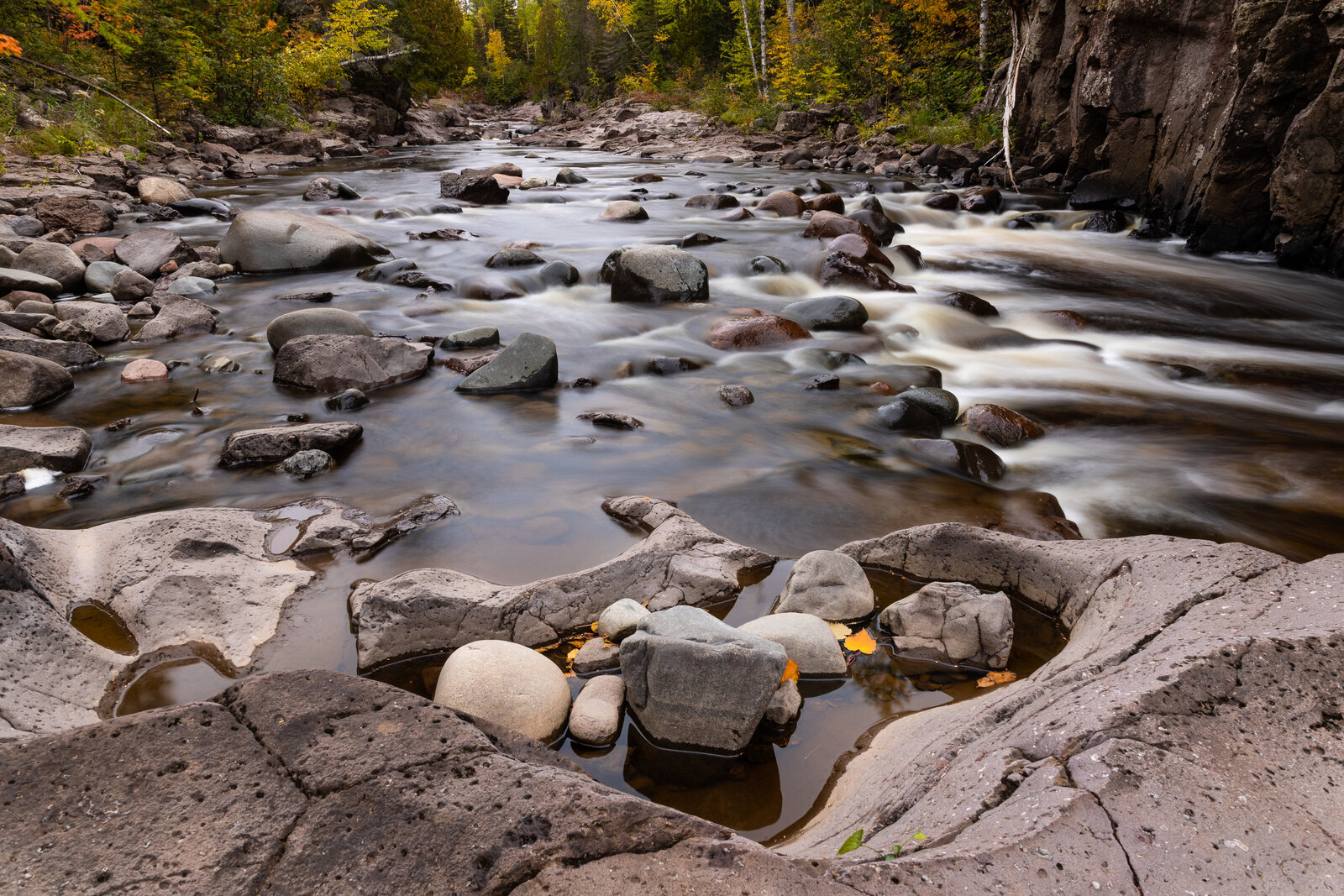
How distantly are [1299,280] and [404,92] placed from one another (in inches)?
1313

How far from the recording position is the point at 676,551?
323 cm

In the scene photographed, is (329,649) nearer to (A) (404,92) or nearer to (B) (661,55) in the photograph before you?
(A) (404,92)

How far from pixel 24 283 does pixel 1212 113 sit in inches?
566

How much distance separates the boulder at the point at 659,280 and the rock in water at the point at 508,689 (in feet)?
20.4

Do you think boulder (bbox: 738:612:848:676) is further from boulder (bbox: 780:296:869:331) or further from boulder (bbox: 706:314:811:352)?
boulder (bbox: 780:296:869:331)

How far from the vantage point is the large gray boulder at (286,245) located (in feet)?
28.8

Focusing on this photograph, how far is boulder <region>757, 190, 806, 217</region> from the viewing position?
12.7 meters

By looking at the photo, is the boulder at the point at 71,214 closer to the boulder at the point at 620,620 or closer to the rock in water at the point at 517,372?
the rock in water at the point at 517,372

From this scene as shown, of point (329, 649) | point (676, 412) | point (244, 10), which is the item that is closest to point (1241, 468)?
point (676, 412)

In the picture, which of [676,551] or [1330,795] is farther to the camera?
[676,551]

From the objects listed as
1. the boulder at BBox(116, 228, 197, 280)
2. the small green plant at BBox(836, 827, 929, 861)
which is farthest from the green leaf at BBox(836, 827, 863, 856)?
the boulder at BBox(116, 228, 197, 280)

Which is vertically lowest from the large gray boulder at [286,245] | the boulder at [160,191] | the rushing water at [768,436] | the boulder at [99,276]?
the rushing water at [768,436]

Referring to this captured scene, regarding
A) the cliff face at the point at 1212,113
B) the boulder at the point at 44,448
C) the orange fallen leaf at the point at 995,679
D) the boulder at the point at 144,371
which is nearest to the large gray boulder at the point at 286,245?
the boulder at the point at 144,371

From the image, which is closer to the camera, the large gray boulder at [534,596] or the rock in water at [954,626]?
the rock in water at [954,626]
